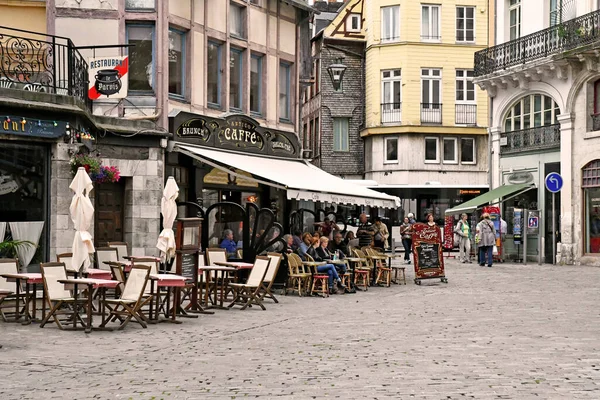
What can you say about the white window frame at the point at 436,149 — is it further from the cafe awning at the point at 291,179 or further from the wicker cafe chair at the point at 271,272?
the wicker cafe chair at the point at 271,272

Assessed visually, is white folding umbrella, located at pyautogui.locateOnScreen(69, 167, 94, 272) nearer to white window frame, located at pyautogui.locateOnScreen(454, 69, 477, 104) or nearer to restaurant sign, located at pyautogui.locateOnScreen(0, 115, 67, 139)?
restaurant sign, located at pyautogui.locateOnScreen(0, 115, 67, 139)

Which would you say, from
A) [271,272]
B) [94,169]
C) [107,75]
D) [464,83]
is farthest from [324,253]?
[464,83]

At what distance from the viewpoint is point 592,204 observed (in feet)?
109

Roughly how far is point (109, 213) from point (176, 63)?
418 centimetres

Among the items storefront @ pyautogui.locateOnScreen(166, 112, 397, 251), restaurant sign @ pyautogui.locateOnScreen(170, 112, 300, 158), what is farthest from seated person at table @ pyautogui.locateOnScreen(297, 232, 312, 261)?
restaurant sign @ pyautogui.locateOnScreen(170, 112, 300, 158)

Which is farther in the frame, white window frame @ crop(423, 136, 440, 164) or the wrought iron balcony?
white window frame @ crop(423, 136, 440, 164)

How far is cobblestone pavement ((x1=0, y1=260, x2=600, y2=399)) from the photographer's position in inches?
366

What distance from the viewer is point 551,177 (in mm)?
30828

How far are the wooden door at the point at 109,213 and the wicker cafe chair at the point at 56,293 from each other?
23.7ft

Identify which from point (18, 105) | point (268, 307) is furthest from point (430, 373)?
point (18, 105)

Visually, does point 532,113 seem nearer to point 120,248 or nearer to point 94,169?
point 120,248

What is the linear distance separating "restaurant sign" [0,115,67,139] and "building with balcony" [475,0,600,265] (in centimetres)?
1888

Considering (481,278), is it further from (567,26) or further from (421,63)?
(421,63)

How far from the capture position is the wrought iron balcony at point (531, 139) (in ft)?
115
